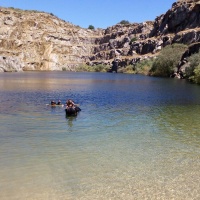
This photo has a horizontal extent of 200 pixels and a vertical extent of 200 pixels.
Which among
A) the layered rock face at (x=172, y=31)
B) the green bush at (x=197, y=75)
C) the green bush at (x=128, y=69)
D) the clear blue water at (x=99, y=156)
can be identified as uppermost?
the layered rock face at (x=172, y=31)

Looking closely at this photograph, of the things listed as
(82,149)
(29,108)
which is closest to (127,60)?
(29,108)

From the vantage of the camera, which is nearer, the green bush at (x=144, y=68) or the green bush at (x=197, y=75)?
the green bush at (x=197, y=75)

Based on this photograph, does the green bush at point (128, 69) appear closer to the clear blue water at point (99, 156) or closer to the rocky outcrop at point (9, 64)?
the rocky outcrop at point (9, 64)

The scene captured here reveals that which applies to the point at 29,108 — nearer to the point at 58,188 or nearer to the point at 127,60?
the point at 58,188

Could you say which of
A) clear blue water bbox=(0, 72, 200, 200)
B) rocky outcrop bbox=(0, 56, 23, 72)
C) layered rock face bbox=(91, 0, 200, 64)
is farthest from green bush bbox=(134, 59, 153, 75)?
clear blue water bbox=(0, 72, 200, 200)

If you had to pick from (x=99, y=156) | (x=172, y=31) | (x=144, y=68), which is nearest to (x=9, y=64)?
(x=144, y=68)

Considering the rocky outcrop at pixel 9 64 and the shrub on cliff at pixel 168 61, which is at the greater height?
the shrub on cliff at pixel 168 61

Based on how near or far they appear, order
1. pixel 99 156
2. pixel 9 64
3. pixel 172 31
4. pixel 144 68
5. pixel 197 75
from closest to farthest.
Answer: pixel 99 156 < pixel 197 75 < pixel 144 68 < pixel 172 31 < pixel 9 64

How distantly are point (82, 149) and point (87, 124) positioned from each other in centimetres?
755

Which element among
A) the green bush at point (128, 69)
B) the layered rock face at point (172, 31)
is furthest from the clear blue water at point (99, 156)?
the green bush at point (128, 69)

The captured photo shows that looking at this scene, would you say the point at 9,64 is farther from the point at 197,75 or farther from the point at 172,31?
the point at 197,75

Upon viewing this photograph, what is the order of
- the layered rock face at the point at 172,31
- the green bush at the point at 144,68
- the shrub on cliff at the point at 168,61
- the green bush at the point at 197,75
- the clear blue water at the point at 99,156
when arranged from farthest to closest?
1. the layered rock face at the point at 172,31
2. the green bush at the point at 144,68
3. the shrub on cliff at the point at 168,61
4. the green bush at the point at 197,75
5. the clear blue water at the point at 99,156

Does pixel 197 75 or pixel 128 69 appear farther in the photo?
pixel 128 69

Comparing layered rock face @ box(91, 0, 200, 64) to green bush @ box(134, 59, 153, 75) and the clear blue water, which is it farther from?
the clear blue water
